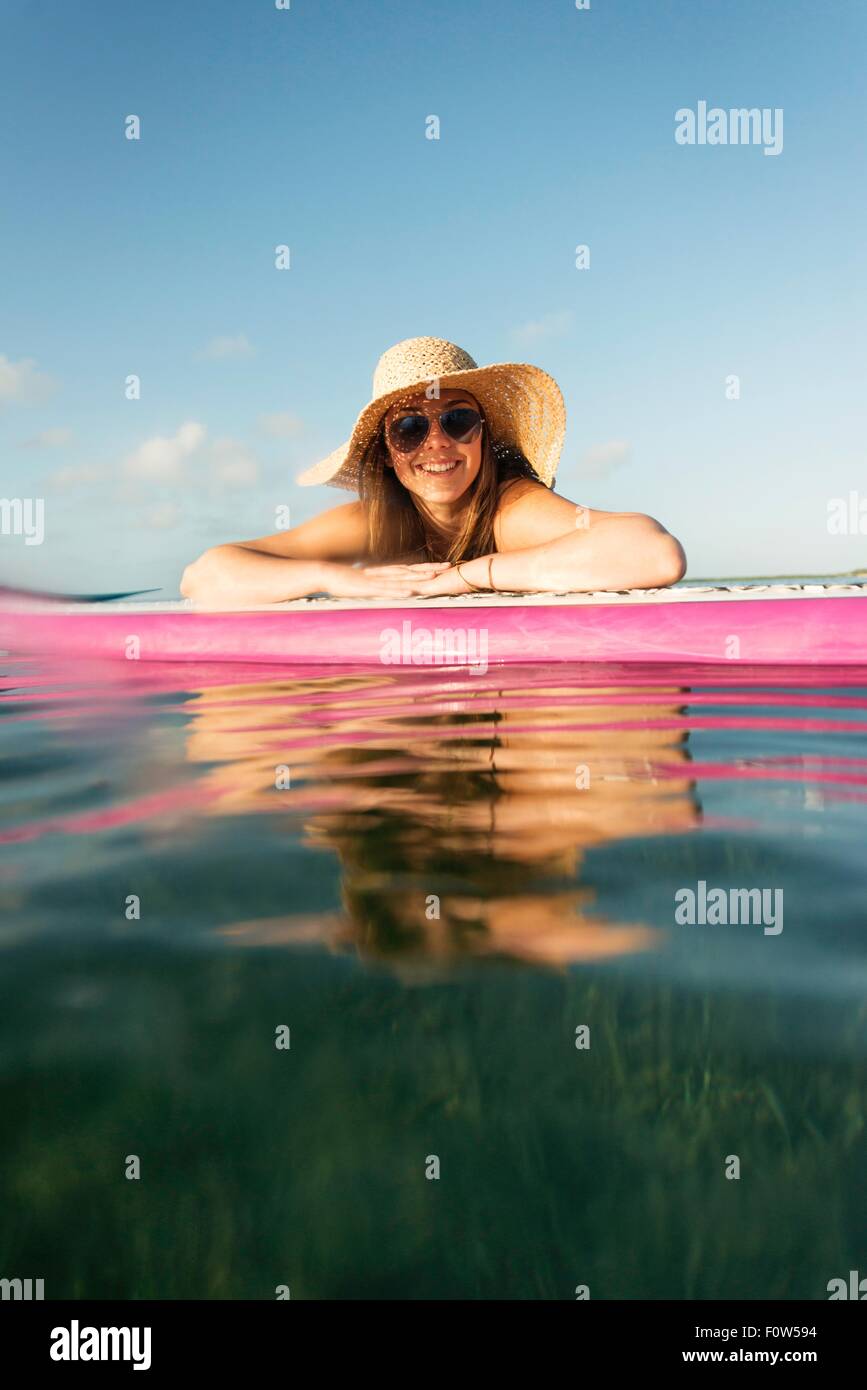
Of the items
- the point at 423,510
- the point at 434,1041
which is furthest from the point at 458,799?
the point at 423,510

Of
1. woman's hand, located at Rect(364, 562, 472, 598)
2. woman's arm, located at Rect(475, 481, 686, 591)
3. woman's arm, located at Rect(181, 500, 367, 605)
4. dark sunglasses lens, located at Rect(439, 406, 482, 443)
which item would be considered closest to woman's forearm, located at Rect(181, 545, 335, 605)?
woman's arm, located at Rect(181, 500, 367, 605)

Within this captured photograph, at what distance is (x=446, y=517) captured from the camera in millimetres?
4648

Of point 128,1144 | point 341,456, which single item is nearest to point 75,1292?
point 128,1144

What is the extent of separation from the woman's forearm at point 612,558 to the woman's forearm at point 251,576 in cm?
95

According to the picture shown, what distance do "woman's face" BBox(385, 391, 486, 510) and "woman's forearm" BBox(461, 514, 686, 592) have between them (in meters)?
0.82

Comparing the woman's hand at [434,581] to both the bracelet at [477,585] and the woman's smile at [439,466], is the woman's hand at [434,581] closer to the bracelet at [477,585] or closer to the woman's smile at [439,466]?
the bracelet at [477,585]

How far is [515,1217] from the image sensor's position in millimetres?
654

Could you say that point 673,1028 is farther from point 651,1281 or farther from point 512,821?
point 512,821

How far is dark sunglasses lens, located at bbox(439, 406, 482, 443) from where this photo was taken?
423cm

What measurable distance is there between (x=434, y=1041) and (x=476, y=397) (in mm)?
4042

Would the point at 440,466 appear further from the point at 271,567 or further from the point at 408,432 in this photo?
the point at 271,567

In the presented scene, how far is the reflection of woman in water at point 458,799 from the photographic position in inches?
41.2

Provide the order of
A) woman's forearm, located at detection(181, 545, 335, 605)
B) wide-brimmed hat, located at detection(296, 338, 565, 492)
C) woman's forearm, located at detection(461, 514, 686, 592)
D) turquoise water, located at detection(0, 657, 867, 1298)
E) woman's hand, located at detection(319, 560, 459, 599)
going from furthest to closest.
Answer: wide-brimmed hat, located at detection(296, 338, 565, 492), woman's forearm, located at detection(181, 545, 335, 605), woman's hand, located at detection(319, 560, 459, 599), woman's forearm, located at detection(461, 514, 686, 592), turquoise water, located at detection(0, 657, 867, 1298)

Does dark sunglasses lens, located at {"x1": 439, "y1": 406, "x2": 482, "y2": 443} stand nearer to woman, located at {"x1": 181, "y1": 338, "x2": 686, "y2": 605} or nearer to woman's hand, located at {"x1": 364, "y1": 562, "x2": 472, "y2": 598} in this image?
woman, located at {"x1": 181, "y1": 338, "x2": 686, "y2": 605}
